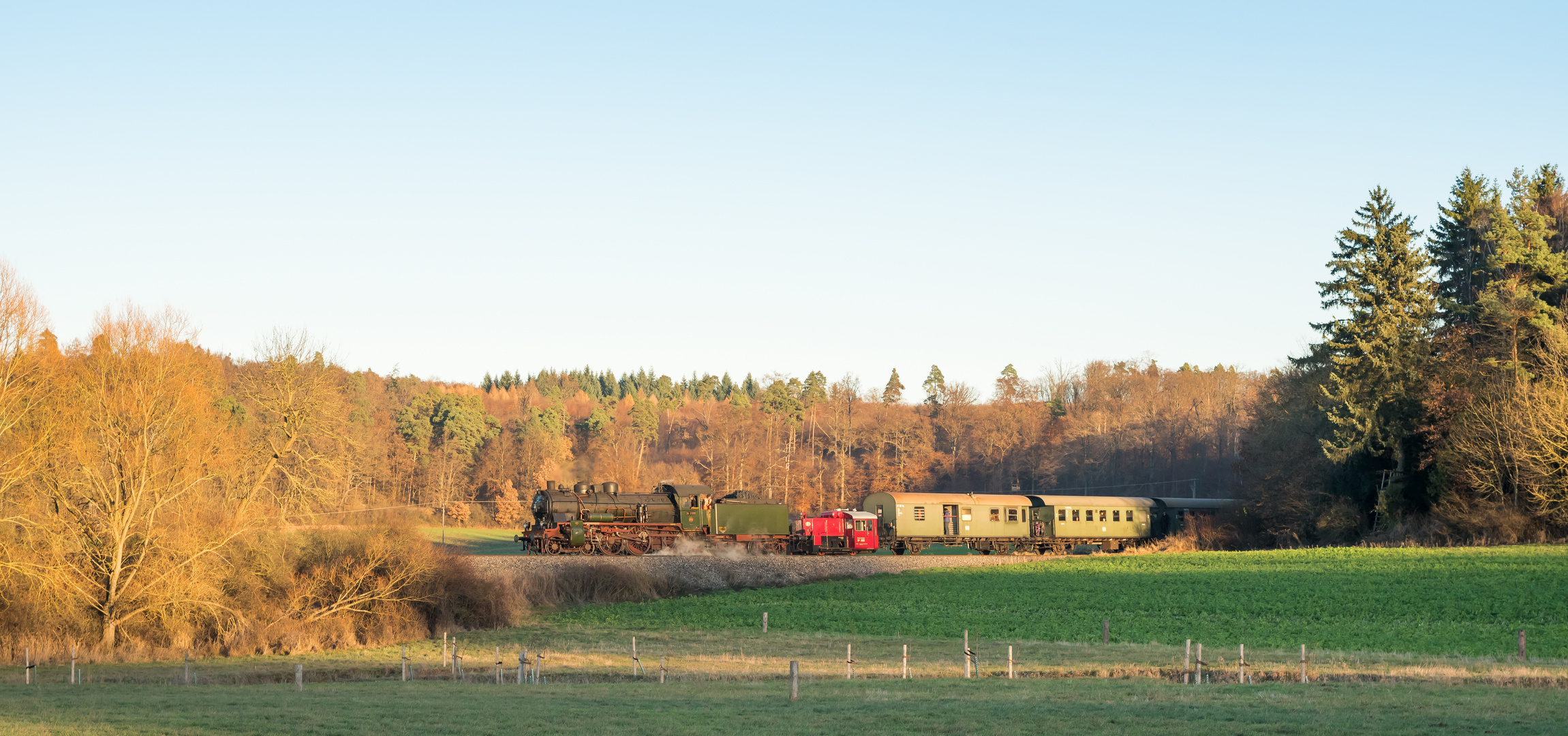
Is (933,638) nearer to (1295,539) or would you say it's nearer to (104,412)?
(104,412)

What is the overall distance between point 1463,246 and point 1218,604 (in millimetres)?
38010

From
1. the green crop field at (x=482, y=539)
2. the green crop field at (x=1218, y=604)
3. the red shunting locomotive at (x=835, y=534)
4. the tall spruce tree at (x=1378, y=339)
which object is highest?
the tall spruce tree at (x=1378, y=339)

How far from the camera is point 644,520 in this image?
5428cm

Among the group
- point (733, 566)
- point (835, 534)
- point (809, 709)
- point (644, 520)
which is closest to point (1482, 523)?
point (835, 534)

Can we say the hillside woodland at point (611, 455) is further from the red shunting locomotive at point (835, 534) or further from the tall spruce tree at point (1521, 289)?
the red shunting locomotive at point (835, 534)

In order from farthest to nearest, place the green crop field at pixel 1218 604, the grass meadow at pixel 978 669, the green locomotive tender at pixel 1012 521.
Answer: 1. the green locomotive tender at pixel 1012 521
2. the green crop field at pixel 1218 604
3. the grass meadow at pixel 978 669

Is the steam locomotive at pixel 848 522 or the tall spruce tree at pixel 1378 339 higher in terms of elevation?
the tall spruce tree at pixel 1378 339

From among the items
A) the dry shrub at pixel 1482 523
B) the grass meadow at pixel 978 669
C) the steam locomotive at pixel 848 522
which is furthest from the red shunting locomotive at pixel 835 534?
the dry shrub at pixel 1482 523

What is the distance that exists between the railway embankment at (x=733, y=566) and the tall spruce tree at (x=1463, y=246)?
29.6 m

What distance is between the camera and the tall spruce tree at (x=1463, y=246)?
62.4 m

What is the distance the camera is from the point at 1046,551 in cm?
6606

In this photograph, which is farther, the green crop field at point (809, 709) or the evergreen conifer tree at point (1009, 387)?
the evergreen conifer tree at point (1009, 387)

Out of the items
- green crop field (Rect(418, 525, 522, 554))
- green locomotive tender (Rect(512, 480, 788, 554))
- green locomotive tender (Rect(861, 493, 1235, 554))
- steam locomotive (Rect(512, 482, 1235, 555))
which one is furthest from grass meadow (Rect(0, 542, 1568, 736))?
green crop field (Rect(418, 525, 522, 554))

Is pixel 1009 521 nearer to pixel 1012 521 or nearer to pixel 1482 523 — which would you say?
pixel 1012 521
